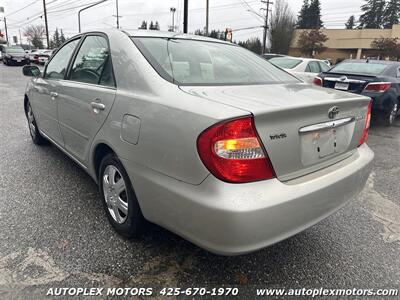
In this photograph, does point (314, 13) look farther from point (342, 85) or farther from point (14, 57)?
point (342, 85)

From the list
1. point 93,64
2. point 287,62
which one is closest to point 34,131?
point 93,64

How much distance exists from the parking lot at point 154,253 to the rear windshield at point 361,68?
4125mm

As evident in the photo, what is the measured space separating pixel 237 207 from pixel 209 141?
34 centimetres

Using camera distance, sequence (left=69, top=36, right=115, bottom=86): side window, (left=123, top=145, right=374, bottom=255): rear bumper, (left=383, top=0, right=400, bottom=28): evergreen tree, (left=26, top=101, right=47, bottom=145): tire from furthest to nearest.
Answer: (left=383, top=0, right=400, bottom=28): evergreen tree
(left=26, top=101, right=47, bottom=145): tire
(left=69, top=36, right=115, bottom=86): side window
(left=123, top=145, right=374, bottom=255): rear bumper

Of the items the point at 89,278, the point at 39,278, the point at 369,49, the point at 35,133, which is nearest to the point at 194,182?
the point at 89,278

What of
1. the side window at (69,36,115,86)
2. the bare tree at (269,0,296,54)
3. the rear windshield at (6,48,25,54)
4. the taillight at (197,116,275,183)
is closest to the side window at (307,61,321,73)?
the side window at (69,36,115,86)

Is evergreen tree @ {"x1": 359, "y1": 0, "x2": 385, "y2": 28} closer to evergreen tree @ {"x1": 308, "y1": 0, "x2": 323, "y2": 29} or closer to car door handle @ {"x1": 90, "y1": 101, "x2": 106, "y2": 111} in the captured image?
evergreen tree @ {"x1": 308, "y1": 0, "x2": 323, "y2": 29}

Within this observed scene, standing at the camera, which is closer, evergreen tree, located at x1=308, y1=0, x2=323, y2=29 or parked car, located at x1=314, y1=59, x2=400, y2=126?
parked car, located at x1=314, y1=59, x2=400, y2=126

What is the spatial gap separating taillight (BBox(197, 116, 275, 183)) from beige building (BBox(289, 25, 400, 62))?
51927 millimetres

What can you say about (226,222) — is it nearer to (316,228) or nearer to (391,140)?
(316,228)

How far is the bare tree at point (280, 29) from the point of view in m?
42.3

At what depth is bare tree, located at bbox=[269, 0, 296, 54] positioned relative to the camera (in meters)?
42.3

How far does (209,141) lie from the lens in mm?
1550

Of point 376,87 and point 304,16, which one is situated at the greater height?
point 304,16
